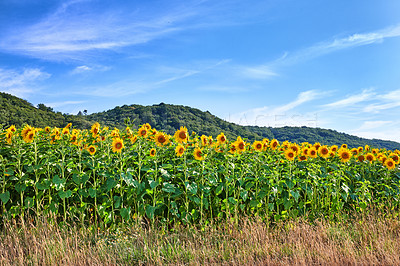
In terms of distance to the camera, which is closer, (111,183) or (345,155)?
(111,183)

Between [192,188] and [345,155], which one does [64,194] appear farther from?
[345,155]

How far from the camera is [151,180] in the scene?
4277 millimetres

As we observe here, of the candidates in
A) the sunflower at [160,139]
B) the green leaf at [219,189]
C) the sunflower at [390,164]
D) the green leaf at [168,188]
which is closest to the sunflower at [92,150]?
the sunflower at [160,139]

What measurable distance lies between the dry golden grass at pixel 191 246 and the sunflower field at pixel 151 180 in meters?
0.23

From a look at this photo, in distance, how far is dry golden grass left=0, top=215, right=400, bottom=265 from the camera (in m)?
3.59

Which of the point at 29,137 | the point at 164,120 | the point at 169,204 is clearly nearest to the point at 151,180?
the point at 169,204

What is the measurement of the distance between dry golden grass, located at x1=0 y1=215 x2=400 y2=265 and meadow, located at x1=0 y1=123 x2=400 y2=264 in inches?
0.8

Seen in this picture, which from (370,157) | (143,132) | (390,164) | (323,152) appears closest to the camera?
(143,132)

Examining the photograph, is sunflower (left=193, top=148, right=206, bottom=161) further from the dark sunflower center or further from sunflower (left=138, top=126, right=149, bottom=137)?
sunflower (left=138, top=126, right=149, bottom=137)

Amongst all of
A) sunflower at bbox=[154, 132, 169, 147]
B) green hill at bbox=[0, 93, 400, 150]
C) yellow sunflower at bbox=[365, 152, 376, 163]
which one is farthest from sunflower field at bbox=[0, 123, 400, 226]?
green hill at bbox=[0, 93, 400, 150]

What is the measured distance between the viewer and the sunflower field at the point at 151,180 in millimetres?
4258

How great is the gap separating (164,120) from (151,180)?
47.1 meters

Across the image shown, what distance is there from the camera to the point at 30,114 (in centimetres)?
3803

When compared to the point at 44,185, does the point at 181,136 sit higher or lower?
higher
